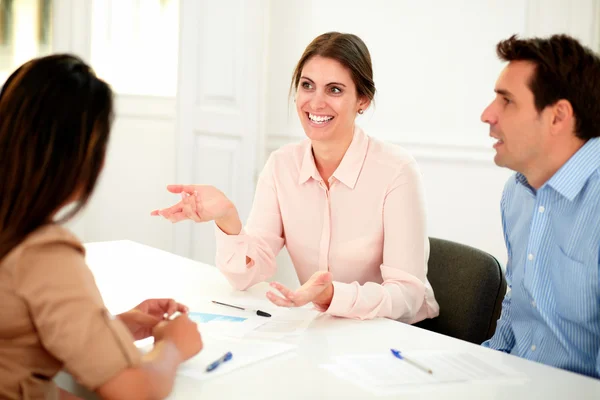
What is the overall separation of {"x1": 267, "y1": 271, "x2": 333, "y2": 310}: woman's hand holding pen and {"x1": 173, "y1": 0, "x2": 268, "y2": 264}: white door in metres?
2.15

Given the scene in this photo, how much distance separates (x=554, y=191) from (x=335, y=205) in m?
0.74

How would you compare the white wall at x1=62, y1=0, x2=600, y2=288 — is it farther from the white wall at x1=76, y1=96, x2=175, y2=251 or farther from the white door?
the white wall at x1=76, y1=96, x2=175, y2=251

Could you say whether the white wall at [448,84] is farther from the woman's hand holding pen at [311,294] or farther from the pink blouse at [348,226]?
the woman's hand holding pen at [311,294]

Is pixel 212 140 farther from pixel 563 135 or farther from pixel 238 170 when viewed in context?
pixel 563 135

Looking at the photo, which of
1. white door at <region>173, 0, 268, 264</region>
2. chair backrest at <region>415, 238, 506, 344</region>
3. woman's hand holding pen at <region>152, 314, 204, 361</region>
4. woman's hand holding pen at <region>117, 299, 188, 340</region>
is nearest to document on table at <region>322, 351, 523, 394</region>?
woman's hand holding pen at <region>152, 314, 204, 361</region>

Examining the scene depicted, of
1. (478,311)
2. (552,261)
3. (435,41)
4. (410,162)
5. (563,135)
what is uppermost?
(435,41)

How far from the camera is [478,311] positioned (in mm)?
1974

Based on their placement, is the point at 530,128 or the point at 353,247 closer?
the point at 530,128

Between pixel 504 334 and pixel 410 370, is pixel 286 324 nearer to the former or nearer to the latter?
pixel 410 370

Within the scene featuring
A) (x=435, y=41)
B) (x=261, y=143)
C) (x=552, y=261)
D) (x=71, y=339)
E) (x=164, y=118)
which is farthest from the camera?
(x=164, y=118)

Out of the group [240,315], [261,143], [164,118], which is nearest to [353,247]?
[240,315]

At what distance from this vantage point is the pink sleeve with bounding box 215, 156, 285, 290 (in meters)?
1.97

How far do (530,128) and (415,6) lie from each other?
210 cm

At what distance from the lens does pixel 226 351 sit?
4.67 feet
